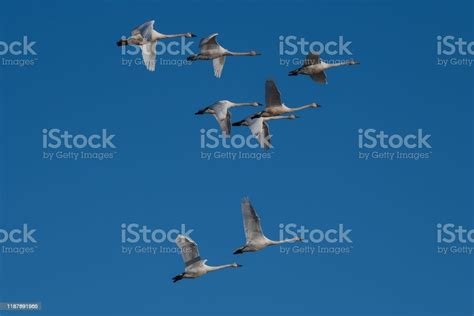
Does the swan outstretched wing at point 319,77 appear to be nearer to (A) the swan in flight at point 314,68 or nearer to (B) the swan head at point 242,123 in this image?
(A) the swan in flight at point 314,68

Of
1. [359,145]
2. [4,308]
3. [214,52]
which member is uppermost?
[214,52]

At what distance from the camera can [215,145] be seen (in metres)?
43.8

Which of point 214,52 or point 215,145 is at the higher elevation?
point 214,52

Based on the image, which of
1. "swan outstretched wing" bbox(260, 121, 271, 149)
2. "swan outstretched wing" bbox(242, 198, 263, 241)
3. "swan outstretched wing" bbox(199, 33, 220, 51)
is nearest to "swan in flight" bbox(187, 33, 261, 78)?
"swan outstretched wing" bbox(199, 33, 220, 51)

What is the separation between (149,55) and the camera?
44625mm

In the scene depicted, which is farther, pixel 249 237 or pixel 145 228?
pixel 145 228

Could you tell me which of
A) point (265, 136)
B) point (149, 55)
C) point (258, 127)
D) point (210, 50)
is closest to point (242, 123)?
point (258, 127)

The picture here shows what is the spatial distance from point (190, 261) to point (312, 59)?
7.34 m

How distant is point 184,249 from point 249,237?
1.89 m

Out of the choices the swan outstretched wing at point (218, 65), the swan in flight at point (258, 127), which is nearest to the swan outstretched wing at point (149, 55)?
the swan outstretched wing at point (218, 65)

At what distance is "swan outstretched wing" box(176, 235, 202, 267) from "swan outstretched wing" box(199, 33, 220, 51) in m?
6.50

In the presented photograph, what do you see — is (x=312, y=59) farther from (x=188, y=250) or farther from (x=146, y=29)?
(x=188, y=250)

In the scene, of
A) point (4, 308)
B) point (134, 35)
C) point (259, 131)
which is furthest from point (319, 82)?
point (4, 308)

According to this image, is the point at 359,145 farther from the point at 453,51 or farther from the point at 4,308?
the point at 4,308
